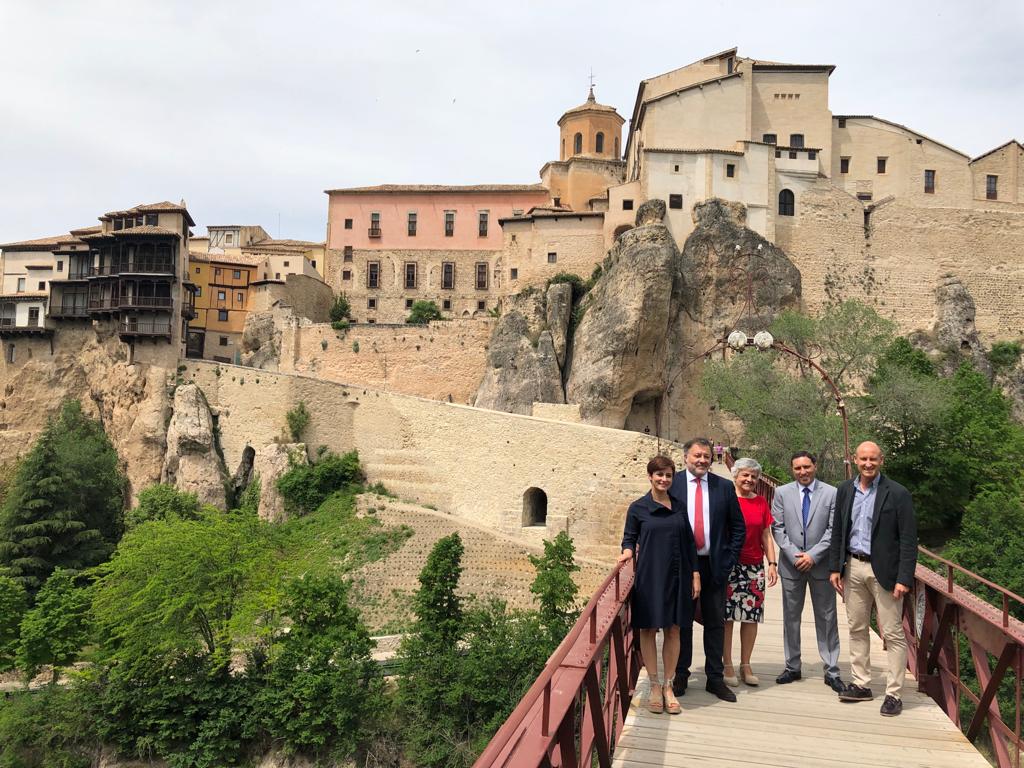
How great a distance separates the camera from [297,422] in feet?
100

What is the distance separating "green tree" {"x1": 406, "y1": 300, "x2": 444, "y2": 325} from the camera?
140ft

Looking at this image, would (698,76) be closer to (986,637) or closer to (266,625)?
(266,625)

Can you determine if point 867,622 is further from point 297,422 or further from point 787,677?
point 297,422

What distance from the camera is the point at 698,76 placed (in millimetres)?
39062

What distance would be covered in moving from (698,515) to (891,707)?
1.92 m

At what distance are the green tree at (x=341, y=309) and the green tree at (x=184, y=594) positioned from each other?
21.3 metres

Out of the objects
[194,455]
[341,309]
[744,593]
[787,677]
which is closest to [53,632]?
[194,455]

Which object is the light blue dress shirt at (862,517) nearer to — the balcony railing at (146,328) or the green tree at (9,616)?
the green tree at (9,616)

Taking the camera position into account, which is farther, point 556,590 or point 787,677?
point 556,590

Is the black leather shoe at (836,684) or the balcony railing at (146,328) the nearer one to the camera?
the black leather shoe at (836,684)

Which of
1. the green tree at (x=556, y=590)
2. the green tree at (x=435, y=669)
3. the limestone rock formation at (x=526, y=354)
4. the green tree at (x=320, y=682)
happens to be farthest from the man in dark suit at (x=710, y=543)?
the limestone rock formation at (x=526, y=354)

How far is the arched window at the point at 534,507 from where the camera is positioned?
2430cm

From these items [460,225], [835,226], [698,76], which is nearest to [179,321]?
[460,225]

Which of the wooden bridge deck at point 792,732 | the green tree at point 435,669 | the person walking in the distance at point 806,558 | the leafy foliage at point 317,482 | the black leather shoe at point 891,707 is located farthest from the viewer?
the leafy foliage at point 317,482
